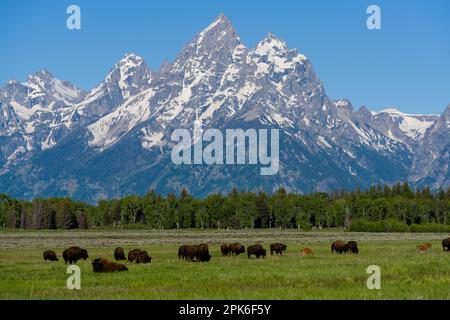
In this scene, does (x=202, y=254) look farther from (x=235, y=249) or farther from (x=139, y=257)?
(x=235, y=249)

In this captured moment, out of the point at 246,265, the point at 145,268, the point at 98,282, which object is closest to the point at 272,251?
the point at 246,265

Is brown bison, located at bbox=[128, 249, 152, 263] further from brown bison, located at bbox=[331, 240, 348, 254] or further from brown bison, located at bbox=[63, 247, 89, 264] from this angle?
brown bison, located at bbox=[331, 240, 348, 254]

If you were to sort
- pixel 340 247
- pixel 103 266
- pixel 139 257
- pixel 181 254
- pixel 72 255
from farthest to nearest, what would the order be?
pixel 340 247 → pixel 181 254 → pixel 72 255 → pixel 139 257 → pixel 103 266

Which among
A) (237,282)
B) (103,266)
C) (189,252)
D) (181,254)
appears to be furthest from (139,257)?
(237,282)

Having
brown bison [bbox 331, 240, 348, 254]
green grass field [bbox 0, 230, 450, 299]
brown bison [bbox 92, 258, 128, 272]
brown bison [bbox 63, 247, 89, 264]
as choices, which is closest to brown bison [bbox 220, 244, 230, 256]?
brown bison [bbox 331, 240, 348, 254]

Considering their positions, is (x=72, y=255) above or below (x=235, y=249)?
below

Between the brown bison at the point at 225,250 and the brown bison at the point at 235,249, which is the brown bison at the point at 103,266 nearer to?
the brown bison at the point at 225,250

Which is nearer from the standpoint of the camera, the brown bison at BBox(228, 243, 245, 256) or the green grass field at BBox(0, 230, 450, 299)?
the green grass field at BBox(0, 230, 450, 299)

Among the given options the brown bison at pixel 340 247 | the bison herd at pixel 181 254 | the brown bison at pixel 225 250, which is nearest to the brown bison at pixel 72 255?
the bison herd at pixel 181 254

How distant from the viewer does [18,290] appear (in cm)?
3338
